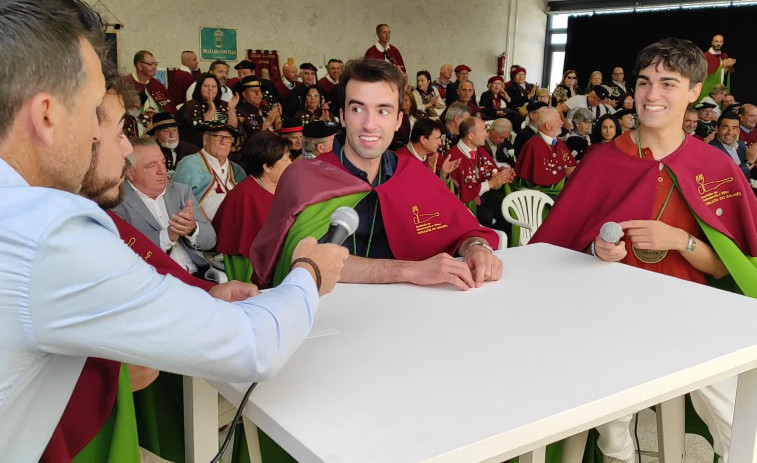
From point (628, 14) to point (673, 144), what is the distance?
1539 centimetres

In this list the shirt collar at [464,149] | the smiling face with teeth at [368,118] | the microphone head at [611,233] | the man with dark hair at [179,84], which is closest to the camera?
the microphone head at [611,233]

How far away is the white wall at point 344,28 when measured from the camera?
36.8ft

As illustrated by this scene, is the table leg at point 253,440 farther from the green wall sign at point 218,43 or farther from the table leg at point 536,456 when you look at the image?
the green wall sign at point 218,43

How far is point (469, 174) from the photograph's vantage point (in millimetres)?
6180

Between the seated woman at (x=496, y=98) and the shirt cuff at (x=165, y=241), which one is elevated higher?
the seated woman at (x=496, y=98)

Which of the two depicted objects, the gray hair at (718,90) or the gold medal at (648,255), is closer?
the gold medal at (648,255)

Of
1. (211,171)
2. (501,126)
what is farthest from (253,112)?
(211,171)

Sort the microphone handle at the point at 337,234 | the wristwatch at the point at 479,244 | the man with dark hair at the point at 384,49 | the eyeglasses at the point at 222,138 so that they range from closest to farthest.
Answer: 1. the microphone handle at the point at 337,234
2. the wristwatch at the point at 479,244
3. the eyeglasses at the point at 222,138
4. the man with dark hair at the point at 384,49

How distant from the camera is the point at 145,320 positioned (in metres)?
0.96

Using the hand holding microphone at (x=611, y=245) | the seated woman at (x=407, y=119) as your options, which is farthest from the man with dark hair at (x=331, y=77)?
the hand holding microphone at (x=611, y=245)

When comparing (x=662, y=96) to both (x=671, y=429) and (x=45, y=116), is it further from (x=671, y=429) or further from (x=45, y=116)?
(x=45, y=116)

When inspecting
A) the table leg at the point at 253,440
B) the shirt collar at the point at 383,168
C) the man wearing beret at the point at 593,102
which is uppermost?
the man wearing beret at the point at 593,102

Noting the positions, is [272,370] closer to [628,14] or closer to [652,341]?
[652,341]

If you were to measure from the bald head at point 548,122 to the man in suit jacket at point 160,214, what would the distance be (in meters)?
4.20
